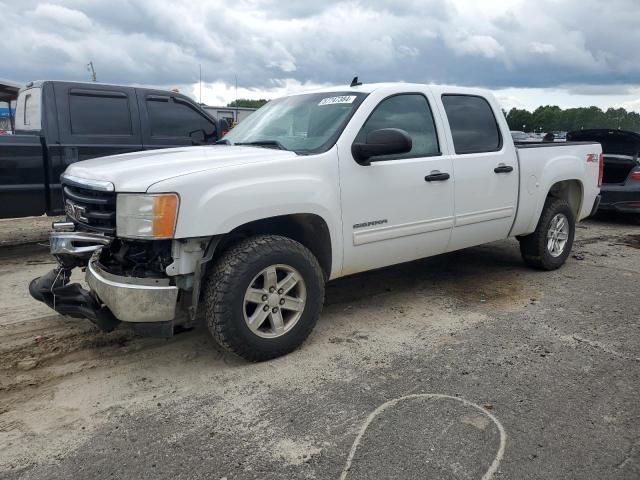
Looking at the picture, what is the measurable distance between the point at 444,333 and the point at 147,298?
2.23 m

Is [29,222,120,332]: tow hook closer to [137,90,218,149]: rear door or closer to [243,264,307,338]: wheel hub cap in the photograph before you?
[243,264,307,338]: wheel hub cap

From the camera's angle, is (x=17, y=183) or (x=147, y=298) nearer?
(x=147, y=298)

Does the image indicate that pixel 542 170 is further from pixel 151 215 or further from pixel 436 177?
pixel 151 215

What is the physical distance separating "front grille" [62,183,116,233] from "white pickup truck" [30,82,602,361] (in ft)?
0.03

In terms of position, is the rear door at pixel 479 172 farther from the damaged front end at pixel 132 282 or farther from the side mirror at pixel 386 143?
the damaged front end at pixel 132 282

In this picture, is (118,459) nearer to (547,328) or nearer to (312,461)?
(312,461)

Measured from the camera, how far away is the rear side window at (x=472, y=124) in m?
4.81

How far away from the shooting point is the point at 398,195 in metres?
4.20

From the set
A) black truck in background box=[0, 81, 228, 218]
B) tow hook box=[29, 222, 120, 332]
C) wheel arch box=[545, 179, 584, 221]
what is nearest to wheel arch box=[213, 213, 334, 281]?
tow hook box=[29, 222, 120, 332]

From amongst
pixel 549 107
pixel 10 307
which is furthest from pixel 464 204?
pixel 549 107

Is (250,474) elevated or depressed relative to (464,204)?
depressed

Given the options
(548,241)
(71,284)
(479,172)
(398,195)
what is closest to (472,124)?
(479,172)

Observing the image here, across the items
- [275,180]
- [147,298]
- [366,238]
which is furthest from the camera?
[366,238]

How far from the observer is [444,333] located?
4164mm
